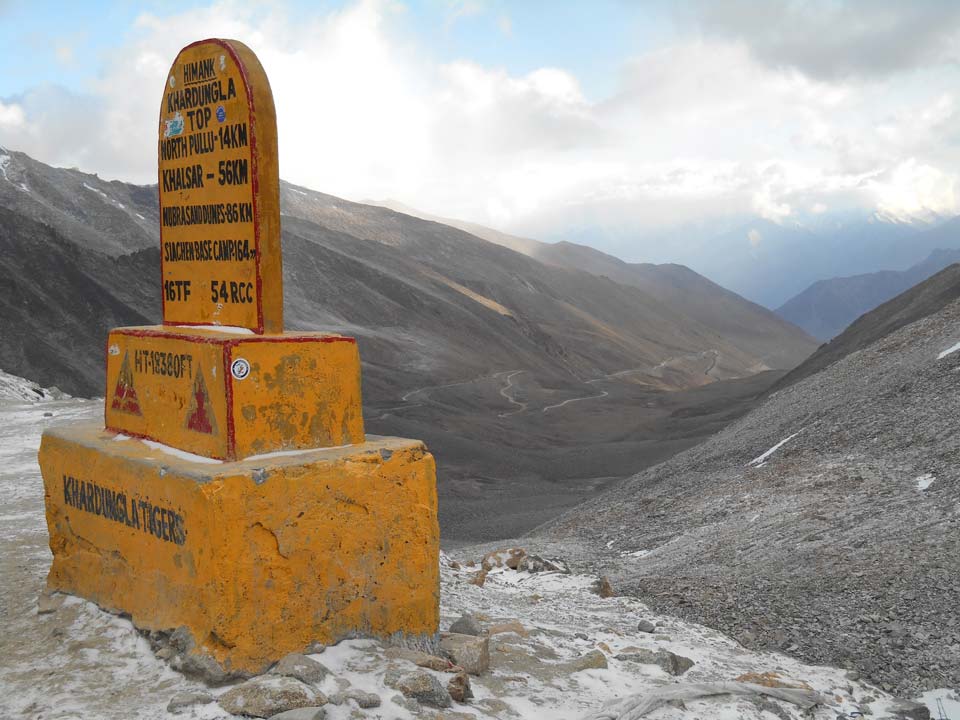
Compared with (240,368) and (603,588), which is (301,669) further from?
(603,588)

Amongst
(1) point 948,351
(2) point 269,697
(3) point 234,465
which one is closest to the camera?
(2) point 269,697

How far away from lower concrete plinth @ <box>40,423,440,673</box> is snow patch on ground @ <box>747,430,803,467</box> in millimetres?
10099

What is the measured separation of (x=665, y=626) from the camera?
769cm

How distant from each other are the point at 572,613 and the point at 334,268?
58.8m

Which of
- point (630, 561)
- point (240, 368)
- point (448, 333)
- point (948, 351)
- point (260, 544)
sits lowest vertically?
point (630, 561)

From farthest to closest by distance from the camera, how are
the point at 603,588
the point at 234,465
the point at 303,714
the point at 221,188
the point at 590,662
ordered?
1. the point at 603,588
2. the point at 590,662
3. the point at 221,188
4. the point at 234,465
5. the point at 303,714

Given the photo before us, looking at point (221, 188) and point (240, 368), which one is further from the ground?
point (221, 188)

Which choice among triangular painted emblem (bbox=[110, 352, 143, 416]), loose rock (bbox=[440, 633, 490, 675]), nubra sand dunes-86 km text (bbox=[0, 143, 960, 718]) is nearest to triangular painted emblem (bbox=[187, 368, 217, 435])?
triangular painted emblem (bbox=[110, 352, 143, 416])

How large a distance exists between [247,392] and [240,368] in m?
0.14

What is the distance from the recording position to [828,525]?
32.1 ft

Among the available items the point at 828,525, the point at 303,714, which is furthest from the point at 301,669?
the point at 828,525

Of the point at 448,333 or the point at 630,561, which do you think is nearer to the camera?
the point at 630,561

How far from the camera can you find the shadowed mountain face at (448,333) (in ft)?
99.2

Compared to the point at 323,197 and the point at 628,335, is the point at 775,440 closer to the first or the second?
the point at 628,335
